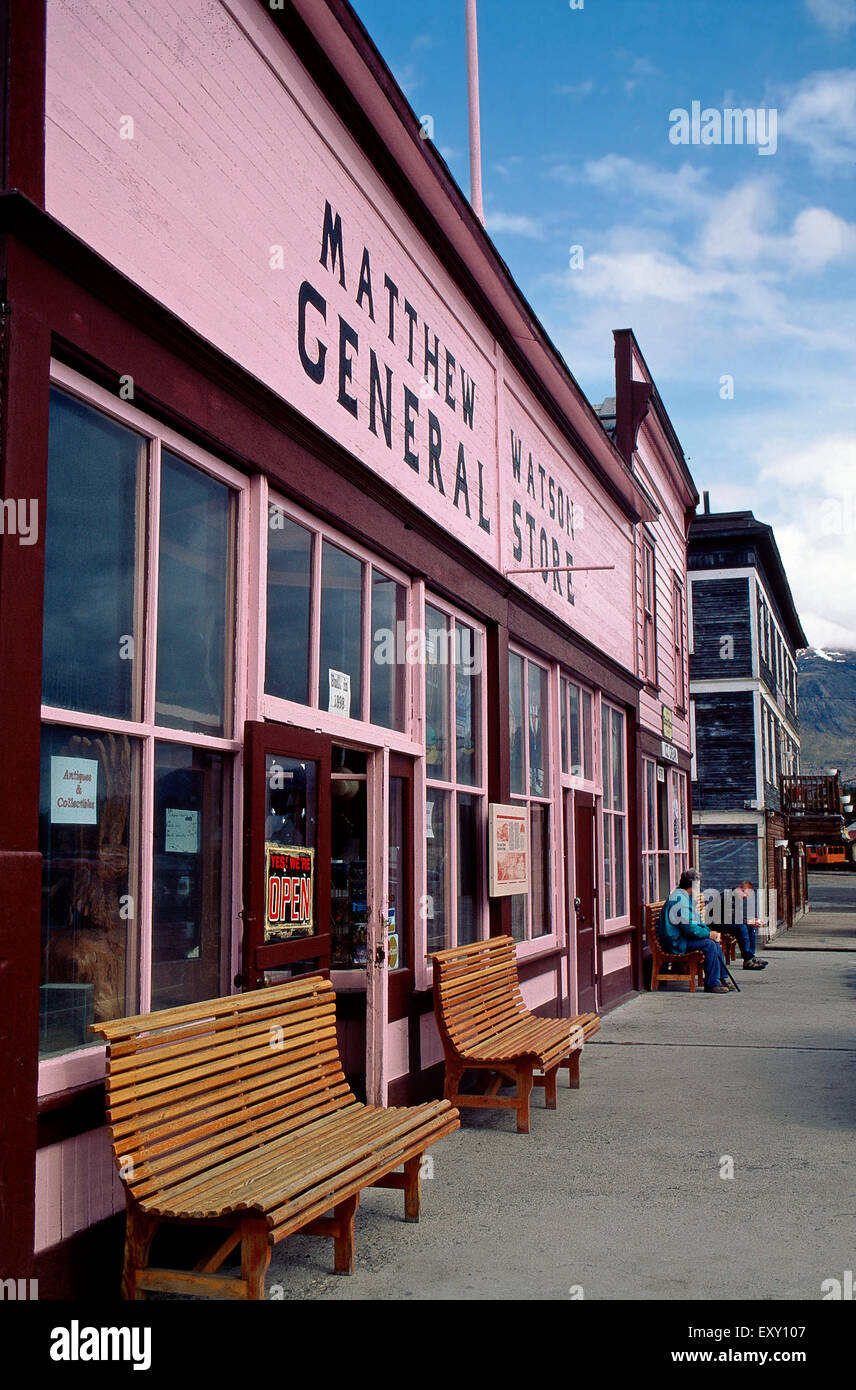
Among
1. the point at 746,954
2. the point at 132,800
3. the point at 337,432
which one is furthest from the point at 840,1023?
the point at 132,800

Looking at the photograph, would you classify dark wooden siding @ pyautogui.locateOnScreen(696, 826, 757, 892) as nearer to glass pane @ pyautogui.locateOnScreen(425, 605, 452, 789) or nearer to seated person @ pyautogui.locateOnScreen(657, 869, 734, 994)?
seated person @ pyautogui.locateOnScreen(657, 869, 734, 994)

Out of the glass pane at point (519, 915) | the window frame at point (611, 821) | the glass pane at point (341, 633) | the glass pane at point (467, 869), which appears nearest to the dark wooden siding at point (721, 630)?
the window frame at point (611, 821)

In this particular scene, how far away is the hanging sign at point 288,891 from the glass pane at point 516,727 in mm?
4583

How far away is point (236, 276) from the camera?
566 cm

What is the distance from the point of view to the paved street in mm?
4719

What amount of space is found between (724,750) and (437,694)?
1013 inches

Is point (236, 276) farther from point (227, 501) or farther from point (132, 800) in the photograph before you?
point (132, 800)

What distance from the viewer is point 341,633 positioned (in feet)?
23.0

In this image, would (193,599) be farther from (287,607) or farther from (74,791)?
(74,791)

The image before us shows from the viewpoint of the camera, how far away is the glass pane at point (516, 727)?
34.8 ft

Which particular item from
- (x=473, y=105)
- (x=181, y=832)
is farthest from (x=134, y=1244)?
(x=473, y=105)

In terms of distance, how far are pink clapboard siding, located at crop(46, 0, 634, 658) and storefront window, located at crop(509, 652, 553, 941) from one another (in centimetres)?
143

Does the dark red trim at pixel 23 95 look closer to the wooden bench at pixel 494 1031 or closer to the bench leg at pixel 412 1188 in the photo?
the bench leg at pixel 412 1188

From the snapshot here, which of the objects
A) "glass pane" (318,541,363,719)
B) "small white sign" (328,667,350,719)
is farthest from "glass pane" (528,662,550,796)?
"small white sign" (328,667,350,719)
